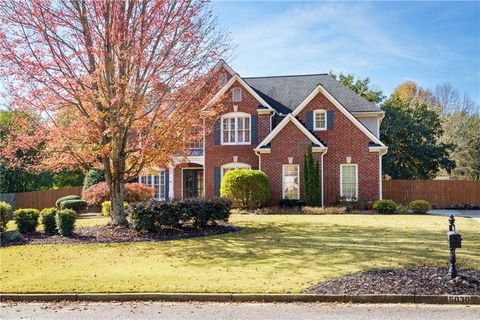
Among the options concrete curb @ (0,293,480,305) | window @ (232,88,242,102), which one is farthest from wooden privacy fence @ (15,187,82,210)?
concrete curb @ (0,293,480,305)

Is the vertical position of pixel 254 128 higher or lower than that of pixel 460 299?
higher

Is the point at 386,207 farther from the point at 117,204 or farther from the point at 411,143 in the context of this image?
the point at 411,143

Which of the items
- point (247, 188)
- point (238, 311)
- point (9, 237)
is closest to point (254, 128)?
point (247, 188)

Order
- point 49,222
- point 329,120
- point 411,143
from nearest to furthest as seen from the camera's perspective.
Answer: point 49,222
point 329,120
point 411,143

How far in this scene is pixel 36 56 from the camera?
622 inches

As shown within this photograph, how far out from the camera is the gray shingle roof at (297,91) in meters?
30.4

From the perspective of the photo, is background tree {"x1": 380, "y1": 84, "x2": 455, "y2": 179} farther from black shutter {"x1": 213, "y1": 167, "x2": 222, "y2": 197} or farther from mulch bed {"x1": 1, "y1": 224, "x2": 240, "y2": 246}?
mulch bed {"x1": 1, "y1": 224, "x2": 240, "y2": 246}

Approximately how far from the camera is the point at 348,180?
2742 centimetres

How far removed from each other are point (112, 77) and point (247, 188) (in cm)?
1122

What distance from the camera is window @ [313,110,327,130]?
92.7 feet

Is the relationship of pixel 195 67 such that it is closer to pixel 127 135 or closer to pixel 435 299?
pixel 127 135

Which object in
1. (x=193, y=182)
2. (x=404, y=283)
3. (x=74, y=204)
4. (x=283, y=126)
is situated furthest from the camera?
(x=193, y=182)

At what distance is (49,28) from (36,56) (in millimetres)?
1076

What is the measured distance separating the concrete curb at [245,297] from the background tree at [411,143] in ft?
99.4
